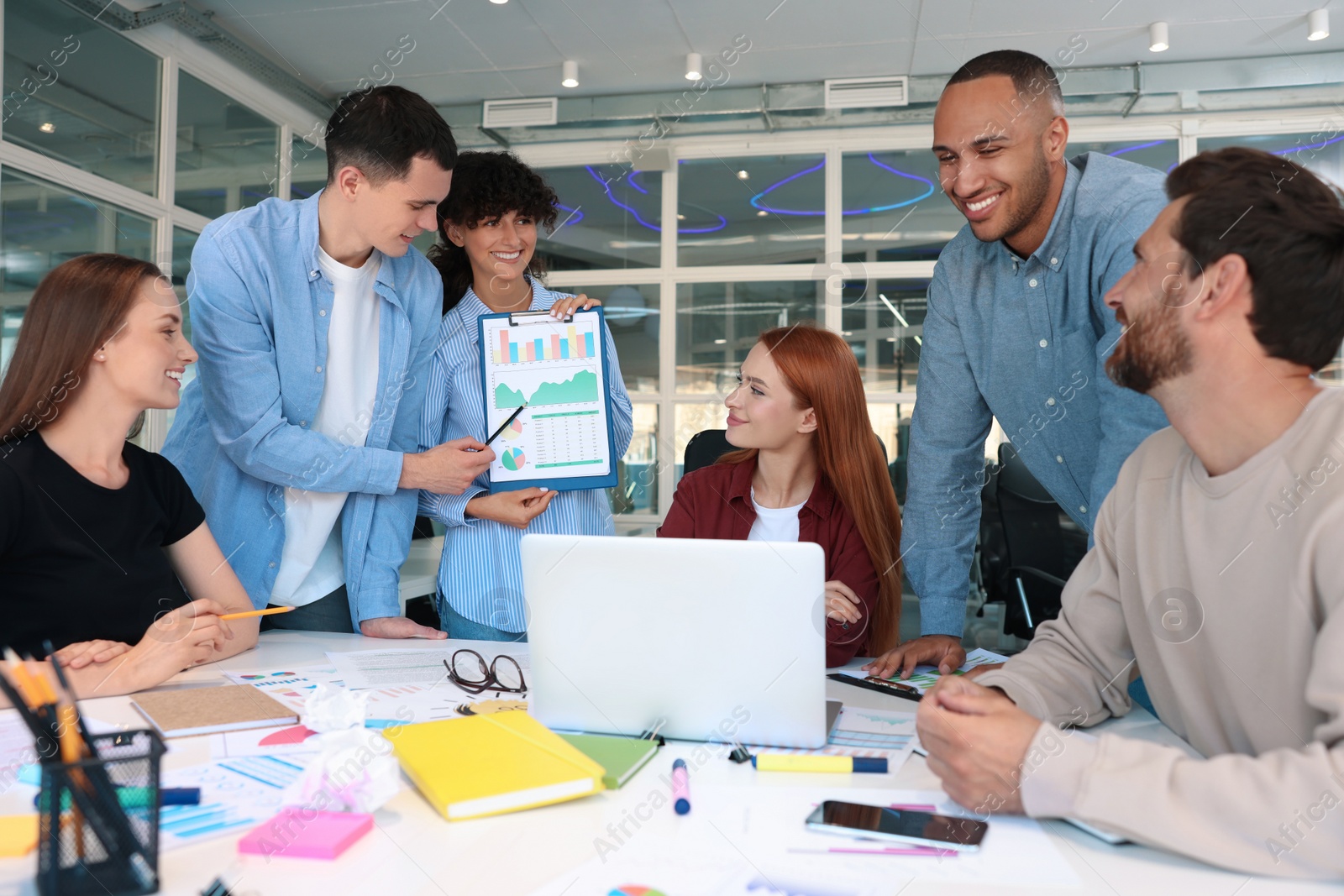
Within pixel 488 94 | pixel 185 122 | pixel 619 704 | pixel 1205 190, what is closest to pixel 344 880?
pixel 619 704

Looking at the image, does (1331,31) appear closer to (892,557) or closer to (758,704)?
(892,557)

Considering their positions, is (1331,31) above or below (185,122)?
above

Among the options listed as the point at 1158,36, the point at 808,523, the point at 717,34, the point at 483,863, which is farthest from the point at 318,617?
the point at 1158,36

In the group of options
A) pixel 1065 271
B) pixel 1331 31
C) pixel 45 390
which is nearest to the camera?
pixel 45 390

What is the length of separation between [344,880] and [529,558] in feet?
1.65

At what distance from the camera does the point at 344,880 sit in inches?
36.2

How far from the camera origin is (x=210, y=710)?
4.83 ft

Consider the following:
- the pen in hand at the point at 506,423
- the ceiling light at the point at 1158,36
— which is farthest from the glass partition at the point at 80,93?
the ceiling light at the point at 1158,36

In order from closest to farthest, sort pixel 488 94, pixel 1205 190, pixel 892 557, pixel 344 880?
pixel 344 880 → pixel 1205 190 → pixel 892 557 → pixel 488 94

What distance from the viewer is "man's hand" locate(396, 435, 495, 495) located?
7.39ft

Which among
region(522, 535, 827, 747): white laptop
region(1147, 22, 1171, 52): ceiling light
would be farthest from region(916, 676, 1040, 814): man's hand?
region(1147, 22, 1171, 52): ceiling light

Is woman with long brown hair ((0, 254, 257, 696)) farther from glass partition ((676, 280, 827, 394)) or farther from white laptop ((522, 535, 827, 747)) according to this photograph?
glass partition ((676, 280, 827, 394))

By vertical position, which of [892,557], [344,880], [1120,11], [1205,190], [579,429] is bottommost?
[344,880]

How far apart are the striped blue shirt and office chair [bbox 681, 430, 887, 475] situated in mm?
707
